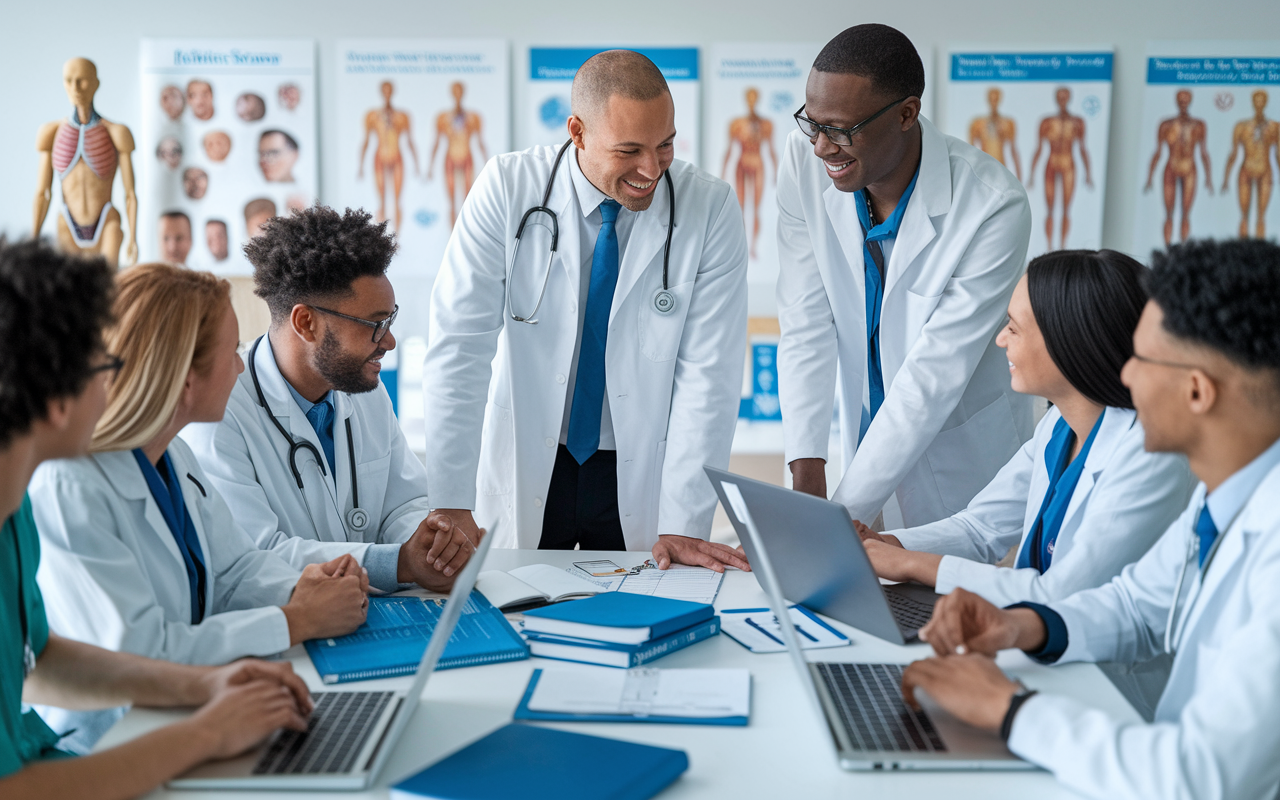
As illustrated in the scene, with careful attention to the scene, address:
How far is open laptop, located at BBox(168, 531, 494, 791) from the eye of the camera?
97cm

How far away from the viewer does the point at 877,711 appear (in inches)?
44.1

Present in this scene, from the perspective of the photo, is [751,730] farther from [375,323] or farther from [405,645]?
[375,323]

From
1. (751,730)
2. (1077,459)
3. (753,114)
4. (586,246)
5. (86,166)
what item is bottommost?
(751,730)

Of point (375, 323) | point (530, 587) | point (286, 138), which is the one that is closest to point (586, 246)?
point (375, 323)

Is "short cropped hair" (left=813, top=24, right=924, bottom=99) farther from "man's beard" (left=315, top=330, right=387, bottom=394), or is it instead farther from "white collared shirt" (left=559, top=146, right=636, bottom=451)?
"man's beard" (left=315, top=330, right=387, bottom=394)

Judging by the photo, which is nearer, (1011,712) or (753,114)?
(1011,712)

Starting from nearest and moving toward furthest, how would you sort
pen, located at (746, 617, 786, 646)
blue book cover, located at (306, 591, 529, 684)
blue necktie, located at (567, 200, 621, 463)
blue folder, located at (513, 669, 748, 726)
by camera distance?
1. blue folder, located at (513, 669, 748, 726)
2. blue book cover, located at (306, 591, 529, 684)
3. pen, located at (746, 617, 786, 646)
4. blue necktie, located at (567, 200, 621, 463)

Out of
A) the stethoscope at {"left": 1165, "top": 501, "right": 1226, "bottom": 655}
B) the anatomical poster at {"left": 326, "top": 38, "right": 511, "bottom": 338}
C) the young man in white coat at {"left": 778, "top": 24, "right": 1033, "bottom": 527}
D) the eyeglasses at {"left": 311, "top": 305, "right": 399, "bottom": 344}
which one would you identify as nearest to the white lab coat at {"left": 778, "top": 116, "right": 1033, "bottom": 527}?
the young man in white coat at {"left": 778, "top": 24, "right": 1033, "bottom": 527}

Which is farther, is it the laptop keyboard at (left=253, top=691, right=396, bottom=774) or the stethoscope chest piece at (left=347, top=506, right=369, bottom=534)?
the stethoscope chest piece at (left=347, top=506, right=369, bottom=534)

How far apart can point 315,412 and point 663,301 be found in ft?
2.49

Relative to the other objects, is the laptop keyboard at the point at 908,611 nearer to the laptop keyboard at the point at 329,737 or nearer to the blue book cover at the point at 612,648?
the blue book cover at the point at 612,648

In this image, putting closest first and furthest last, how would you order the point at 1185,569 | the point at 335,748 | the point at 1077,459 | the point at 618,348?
1. the point at 335,748
2. the point at 1185,569
3. the point at 1077,459
4. the point at 618,348

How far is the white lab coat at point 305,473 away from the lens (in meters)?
1.72

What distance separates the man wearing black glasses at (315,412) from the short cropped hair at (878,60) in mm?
1020
